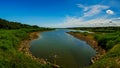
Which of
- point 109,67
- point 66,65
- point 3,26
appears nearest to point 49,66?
point 66,65

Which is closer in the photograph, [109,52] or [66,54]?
[109,52]

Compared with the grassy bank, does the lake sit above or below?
below

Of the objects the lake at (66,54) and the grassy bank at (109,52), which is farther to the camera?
the lake at (66,54)

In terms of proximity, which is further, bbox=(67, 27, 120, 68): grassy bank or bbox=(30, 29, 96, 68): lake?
bbox=(30, 29, 96, 68): lake

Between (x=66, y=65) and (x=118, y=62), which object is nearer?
(x=118, y=62)

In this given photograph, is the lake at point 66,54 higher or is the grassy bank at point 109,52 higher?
the grassy bank at point 109,52

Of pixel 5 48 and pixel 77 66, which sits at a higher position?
pixel 5 48

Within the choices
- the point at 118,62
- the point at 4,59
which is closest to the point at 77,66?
the point at 118,62

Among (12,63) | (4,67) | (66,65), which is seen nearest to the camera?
(4,67)

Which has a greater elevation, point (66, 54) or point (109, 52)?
point (109, 52)

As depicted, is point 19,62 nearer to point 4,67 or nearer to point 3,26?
point 4,67

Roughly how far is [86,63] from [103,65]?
7.24m

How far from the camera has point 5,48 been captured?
25328 millimetres

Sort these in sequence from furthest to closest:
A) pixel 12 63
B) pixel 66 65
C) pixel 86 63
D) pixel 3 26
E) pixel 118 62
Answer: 1. pixel 3 26
2. pixel 86 63
3. pixel 66 65
4. pixel 118 62
5. pixel 12 63
